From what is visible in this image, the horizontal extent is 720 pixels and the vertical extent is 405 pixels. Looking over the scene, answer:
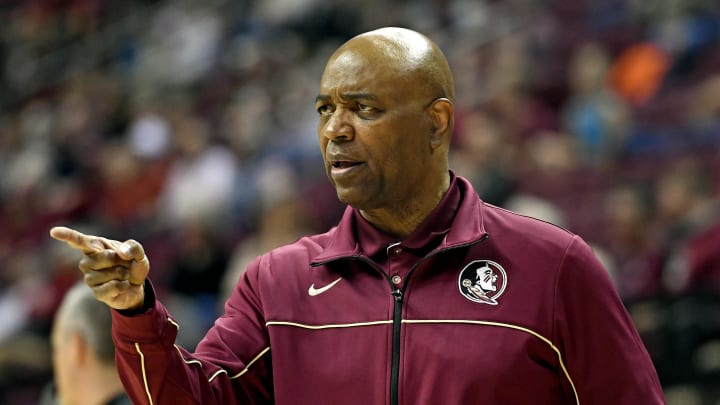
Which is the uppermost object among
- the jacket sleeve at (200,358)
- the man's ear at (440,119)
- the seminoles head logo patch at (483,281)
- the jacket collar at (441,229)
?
the man's ear at (440,119)

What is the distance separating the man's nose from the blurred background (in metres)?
3.38

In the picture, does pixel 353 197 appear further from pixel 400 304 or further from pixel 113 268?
pixel 113 268

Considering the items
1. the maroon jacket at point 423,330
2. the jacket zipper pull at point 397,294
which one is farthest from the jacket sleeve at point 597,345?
the jacket zipper pull at point 397,294

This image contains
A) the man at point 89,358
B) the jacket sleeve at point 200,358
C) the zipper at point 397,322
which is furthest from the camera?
the man at point 89,358

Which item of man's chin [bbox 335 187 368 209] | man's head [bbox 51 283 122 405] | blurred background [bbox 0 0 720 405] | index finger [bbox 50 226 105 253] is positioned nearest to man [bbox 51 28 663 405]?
man's chin [bbox 335 187 368 209]

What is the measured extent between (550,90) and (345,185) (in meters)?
7.35

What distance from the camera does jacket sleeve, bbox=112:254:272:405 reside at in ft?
9.12

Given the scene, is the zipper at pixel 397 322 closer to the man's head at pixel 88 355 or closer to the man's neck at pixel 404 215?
the man's neck at pixel 404 215

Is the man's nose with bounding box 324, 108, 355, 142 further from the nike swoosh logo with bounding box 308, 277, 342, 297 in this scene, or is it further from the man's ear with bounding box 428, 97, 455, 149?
the nike swoosh logo with bounding box 308, 277, 342, 297

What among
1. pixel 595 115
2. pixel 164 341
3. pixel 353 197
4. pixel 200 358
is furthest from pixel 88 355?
pixel 595 115

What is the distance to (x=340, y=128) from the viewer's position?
3.00 m

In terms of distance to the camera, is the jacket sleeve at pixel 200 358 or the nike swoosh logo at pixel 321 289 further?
the nike swoosh logo at pixel 321 289

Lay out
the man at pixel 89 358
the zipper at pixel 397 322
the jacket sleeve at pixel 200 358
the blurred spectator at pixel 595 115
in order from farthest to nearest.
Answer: the blurred spectator at pixel 595 115 → the man at pixel 89 358 → the zipper at pixel 397 322 → the jacket sleeve at pixel 200 358

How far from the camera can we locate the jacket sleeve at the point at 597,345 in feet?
9.43
